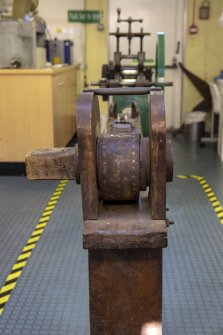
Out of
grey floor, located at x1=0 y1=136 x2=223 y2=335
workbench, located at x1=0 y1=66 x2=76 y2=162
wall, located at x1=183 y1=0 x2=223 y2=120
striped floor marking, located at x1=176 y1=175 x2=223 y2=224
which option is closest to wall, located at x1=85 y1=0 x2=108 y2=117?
wall, located at x1=183 y1=0 x2=223 y2=120

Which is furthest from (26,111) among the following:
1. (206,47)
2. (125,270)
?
(125,270)

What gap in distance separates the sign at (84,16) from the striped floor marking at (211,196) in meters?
3.09

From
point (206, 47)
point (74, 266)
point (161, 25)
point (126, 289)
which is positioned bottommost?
point (74, 266)

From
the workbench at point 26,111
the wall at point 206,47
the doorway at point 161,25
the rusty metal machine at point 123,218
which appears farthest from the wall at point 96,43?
the rusty metal machine at point 123,218

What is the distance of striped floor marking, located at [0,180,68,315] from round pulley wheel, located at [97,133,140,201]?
4.60 feet

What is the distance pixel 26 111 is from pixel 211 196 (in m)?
1.97

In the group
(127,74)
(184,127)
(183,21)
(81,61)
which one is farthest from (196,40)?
(127,74)

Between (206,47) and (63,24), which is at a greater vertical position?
(63,24)

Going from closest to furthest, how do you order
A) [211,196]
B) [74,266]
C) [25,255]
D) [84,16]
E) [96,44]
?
[74,266] < [25,255] < [211,196] < [84,16] < [96,44]

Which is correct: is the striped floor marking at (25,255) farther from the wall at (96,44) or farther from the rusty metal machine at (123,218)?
the wall at (96,44)

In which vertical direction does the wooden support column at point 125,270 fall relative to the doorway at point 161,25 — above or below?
below

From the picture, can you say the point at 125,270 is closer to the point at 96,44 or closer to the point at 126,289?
the point at 126,289

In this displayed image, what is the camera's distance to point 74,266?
2.59 meters

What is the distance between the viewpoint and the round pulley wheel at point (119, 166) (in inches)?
40.9
